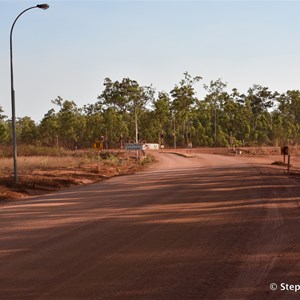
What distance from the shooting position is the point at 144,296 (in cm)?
578

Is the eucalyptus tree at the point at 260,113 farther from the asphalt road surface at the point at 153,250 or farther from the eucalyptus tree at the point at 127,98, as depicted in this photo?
the asphalt road surface at the point at 153,250

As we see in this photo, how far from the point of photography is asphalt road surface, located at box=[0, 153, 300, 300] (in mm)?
6105

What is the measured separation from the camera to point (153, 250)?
8266 millimetres

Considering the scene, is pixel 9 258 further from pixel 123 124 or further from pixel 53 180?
pixel 123 124

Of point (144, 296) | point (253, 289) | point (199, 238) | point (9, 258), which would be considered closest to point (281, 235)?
point (199, 238)

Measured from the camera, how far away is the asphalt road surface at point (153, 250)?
20.0 feet

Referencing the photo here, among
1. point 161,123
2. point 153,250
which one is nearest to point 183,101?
point 161,123

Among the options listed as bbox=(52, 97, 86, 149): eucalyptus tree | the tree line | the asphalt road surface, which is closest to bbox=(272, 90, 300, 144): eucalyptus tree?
the tree line

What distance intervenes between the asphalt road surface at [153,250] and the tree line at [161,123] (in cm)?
8006

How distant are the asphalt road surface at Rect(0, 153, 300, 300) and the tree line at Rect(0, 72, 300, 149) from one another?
263 feet

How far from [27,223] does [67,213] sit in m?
1.85

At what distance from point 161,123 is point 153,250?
9206cm

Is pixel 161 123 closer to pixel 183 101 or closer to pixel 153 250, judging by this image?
pixel 183 101

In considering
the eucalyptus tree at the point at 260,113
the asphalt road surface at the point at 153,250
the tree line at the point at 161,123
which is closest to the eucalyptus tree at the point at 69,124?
the tree line at the point at 161,123
